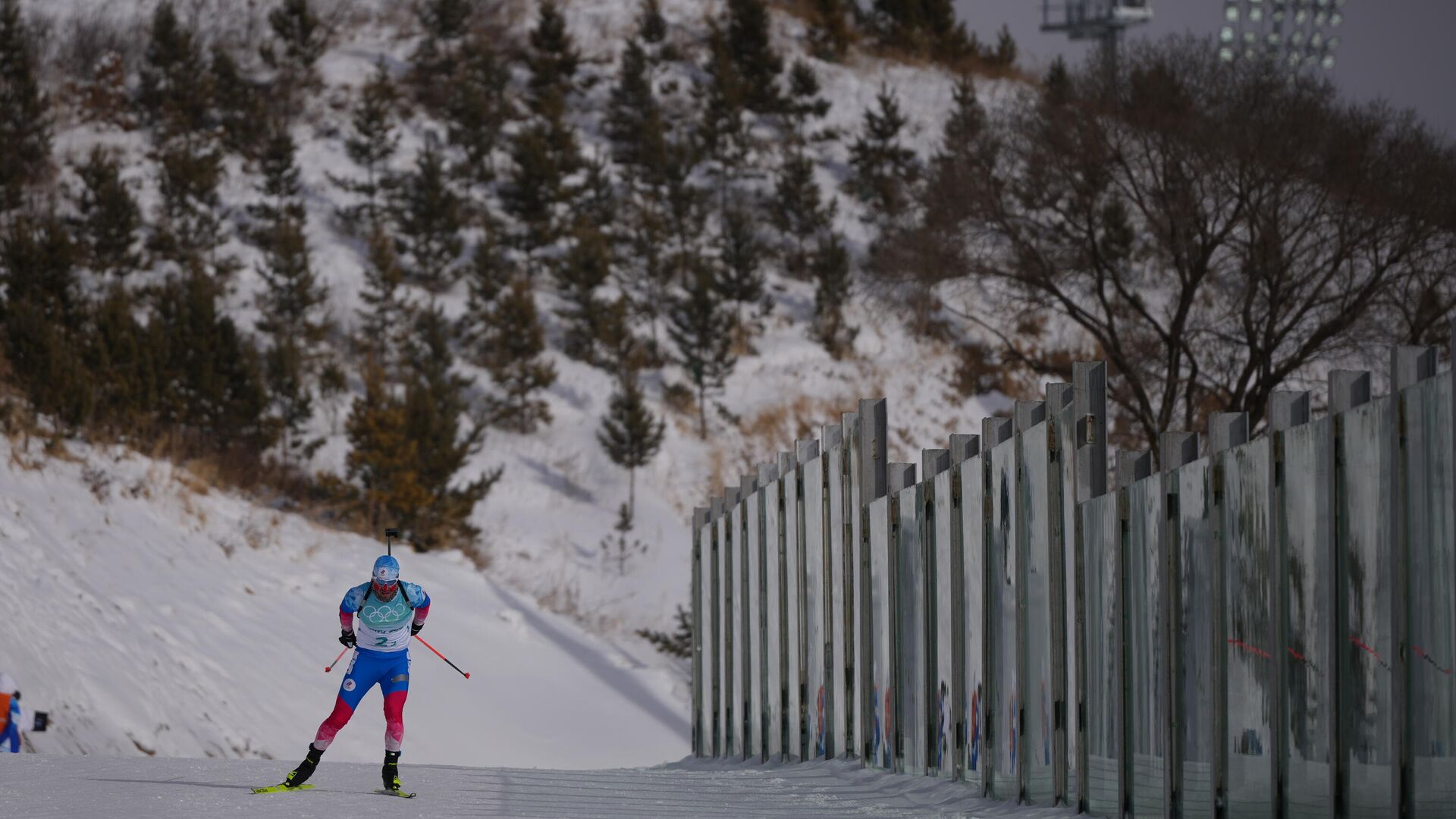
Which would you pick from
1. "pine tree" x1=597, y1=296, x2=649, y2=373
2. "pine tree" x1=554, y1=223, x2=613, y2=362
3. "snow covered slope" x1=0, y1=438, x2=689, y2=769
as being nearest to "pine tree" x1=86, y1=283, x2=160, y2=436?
"snow covered slope" x1=0, y1=438, x2=689, y2=769

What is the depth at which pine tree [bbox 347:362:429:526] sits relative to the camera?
3102 cm

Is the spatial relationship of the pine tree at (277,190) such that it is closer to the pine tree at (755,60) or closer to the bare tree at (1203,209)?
the pine tree at (755,60)

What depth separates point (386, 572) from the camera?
9719 mm

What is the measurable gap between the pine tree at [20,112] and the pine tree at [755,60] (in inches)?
841

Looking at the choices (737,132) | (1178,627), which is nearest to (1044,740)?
(1178,627)

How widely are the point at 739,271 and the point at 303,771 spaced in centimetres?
3627

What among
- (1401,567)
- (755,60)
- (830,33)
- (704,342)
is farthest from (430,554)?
(830,33)

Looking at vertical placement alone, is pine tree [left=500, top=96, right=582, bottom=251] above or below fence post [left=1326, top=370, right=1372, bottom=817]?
above

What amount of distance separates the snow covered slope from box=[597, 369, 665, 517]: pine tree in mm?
9852

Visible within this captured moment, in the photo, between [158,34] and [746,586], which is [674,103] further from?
[746,586]

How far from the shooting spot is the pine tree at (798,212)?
49.3 meters

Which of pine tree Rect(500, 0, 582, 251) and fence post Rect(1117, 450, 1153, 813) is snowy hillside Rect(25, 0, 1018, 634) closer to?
pine tree Rect(500, 0, 582, 251)

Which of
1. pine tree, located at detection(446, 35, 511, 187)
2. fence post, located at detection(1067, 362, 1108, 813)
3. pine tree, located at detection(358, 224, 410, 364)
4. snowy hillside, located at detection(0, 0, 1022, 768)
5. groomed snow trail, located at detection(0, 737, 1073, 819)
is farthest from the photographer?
pine tree, located at detection(446, 35, 511, 187)

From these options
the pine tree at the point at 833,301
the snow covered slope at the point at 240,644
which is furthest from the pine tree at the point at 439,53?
the snow covered slope at the point at 240,644
